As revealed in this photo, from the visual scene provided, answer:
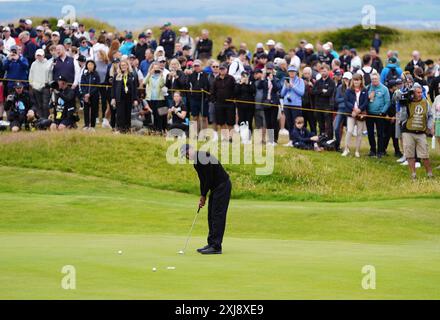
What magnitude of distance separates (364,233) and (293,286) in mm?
9932

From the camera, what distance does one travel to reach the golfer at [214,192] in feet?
64.0

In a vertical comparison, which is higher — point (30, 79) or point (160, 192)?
point (30, 79)

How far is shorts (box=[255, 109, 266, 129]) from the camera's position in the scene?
35812 mm

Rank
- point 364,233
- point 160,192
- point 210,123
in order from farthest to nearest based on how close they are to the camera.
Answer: point 210,123 → point 160,192 → point 364,233

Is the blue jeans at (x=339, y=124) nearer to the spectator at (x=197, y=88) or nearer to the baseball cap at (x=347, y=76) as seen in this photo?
the baseball cap at (x=347, y=76)

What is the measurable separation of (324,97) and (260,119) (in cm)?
239

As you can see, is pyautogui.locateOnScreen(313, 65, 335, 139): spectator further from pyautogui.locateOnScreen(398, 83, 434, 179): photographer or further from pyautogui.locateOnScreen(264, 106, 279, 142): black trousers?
pyautogui.locateOnScreen(398, 83, 434, 179): photographer

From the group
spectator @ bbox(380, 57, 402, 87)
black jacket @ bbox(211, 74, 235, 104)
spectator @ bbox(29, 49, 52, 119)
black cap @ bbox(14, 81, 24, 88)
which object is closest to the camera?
black jacket @ bbox(211, 74, 235, 104)

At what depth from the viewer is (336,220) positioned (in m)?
26.2

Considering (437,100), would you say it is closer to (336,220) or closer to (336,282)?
(336,220)

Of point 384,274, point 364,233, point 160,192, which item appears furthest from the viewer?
point 160,192

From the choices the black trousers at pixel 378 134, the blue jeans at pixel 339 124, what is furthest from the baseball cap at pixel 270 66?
the black trousers at pixel 378 134

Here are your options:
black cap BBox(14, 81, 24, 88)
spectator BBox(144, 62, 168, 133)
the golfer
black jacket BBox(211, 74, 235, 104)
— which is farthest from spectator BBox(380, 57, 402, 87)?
the golfer
